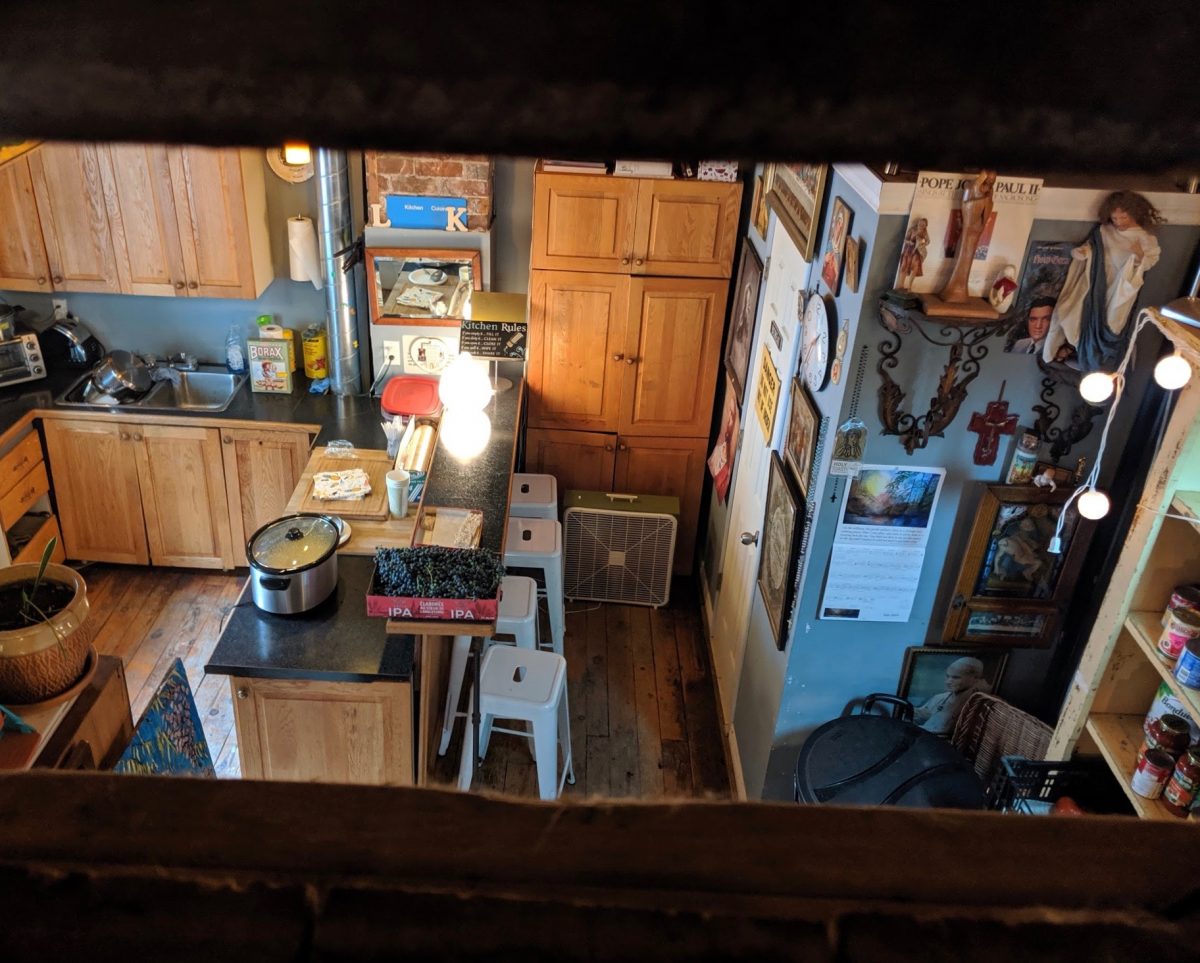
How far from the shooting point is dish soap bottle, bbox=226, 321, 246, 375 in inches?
201

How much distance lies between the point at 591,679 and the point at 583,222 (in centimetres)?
209

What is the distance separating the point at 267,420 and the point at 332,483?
2.63ft

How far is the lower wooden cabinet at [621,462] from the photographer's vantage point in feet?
16.4

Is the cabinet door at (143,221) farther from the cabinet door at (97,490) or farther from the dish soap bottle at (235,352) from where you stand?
the cabinet door at (97,490)

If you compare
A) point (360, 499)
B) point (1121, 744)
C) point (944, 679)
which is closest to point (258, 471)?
point (360, 499)

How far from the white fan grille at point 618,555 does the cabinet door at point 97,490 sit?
6.94 ft

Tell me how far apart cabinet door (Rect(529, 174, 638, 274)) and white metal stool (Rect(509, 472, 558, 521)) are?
99 centimetres

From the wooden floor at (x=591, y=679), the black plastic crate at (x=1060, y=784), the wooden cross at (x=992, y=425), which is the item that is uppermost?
the wooden cross at (x=992, y=425)

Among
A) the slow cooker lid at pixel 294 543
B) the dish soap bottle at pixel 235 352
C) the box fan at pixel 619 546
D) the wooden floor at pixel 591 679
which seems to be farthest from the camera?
the dish soap bottle at pixel 235 352

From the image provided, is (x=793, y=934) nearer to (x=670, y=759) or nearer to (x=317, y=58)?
(x=317, y=58)

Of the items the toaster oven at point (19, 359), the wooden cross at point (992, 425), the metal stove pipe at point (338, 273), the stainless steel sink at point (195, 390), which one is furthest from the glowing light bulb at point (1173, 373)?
the toaster oven at point (19, 359)

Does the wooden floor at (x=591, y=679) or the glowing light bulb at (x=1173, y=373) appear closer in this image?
the glowing light bulb at (x=1173, y=373)

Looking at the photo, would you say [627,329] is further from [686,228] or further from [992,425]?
[992,425]

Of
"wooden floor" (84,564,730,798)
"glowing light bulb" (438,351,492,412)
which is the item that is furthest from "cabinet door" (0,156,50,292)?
"glowing light bulb" (438,351,492,412)
